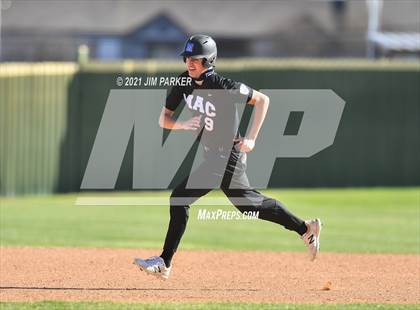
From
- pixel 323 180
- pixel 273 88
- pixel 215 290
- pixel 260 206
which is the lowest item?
pixel 323 180

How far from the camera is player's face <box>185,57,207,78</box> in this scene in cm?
896

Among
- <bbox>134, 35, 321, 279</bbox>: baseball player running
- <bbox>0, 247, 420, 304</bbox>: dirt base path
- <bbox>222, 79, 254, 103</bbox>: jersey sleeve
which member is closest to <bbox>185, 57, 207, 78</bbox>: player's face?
<bbox>134, 35, 321, 279</bbox>: baseball player running

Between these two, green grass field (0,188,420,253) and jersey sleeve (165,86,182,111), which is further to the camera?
green grass field (0,188,420,253)

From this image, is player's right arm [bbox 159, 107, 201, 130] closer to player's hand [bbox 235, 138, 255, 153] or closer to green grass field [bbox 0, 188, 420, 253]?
player's hand [bbox 235, 138, 255, 153]

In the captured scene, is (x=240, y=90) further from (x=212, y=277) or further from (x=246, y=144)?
(x=212, y=277)

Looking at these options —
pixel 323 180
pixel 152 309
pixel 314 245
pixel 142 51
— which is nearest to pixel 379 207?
pixel 323 180

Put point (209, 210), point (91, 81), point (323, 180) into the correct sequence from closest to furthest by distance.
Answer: point (209, 210) → point (91, 81) → point (323, 180)

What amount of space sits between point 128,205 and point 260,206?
32.4 feet

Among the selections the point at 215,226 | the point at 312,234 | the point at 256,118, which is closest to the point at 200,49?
the point at 256,118

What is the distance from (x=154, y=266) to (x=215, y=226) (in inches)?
265

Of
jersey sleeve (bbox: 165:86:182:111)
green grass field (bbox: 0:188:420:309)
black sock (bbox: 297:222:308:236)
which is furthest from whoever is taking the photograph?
green grass field (bbox: 0:188:420:309)

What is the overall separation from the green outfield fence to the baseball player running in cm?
1054

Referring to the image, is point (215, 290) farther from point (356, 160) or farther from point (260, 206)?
point (356, 160)

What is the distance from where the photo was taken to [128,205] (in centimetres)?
1883
